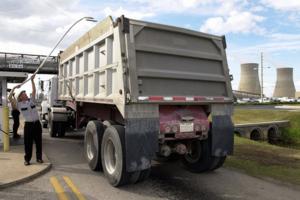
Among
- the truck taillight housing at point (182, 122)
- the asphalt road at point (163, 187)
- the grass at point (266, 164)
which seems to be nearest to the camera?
the asphalt road at point (163, 187)

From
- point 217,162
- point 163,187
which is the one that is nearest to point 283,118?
point 217,162

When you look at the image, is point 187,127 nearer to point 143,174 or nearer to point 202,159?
point 202,159

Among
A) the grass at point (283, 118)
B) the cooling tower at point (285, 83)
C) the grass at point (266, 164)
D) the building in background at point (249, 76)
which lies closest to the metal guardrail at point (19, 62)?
the grass at point (283, 118)

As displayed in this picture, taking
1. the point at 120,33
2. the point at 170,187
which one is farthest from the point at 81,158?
the point at 120,33

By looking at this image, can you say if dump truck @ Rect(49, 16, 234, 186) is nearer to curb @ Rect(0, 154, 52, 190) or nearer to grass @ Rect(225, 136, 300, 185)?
curb @ Rect(0, 154, 52, 190)

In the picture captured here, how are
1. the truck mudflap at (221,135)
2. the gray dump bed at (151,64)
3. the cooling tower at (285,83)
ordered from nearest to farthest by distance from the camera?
the gray dump bed at (151,64)
the truck mudflap at (221,135)
the cooling tower at (285,83)

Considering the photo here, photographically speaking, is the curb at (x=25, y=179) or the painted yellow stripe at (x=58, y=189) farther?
the curb at (x=25, y=179)

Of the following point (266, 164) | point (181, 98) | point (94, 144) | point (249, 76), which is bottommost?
point (266, 164)

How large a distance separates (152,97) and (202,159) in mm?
2177

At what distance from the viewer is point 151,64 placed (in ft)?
23.1

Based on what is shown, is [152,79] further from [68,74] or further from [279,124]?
[279,124]

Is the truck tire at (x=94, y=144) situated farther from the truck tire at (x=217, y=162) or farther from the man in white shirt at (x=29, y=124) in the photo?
the truck tire at (x=217, y=162)

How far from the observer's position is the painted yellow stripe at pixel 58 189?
6.11 meters

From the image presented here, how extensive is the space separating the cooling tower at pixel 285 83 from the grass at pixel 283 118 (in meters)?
56.8
